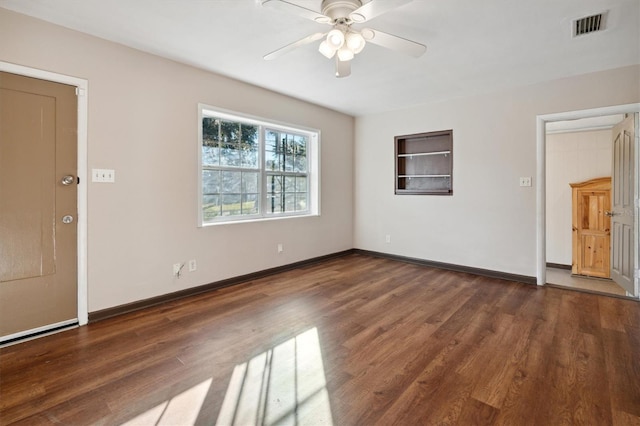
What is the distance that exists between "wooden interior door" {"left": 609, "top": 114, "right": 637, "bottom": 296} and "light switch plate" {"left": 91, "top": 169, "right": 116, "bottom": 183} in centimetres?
542

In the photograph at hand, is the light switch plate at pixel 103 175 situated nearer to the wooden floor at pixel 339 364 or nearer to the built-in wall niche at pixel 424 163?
the wooden floor at pixel 339 364

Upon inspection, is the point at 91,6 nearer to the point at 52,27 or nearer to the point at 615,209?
the point at 52,27

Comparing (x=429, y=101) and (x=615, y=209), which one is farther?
(x=429, y=101)

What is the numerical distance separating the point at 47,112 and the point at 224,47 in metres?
1.56

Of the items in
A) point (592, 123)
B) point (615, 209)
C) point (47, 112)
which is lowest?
point (615, 209)

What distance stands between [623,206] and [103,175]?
18.7ft

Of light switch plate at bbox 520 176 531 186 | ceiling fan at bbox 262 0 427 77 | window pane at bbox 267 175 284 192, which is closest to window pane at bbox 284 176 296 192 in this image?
window pane at bbox 267 175 284 192

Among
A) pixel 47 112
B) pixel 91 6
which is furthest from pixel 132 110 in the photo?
pixel 91 6

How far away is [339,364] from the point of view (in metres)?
2.08

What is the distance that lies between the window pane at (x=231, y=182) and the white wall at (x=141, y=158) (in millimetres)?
447

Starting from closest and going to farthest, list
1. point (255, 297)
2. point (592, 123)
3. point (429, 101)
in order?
point (255, 297) → point (429, 101) → point (592, 123)

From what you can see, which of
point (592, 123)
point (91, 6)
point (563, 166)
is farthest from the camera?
point (563, 166)

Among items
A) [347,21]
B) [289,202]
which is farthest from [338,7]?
[289,202]

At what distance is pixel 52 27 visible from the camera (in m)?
2.50
